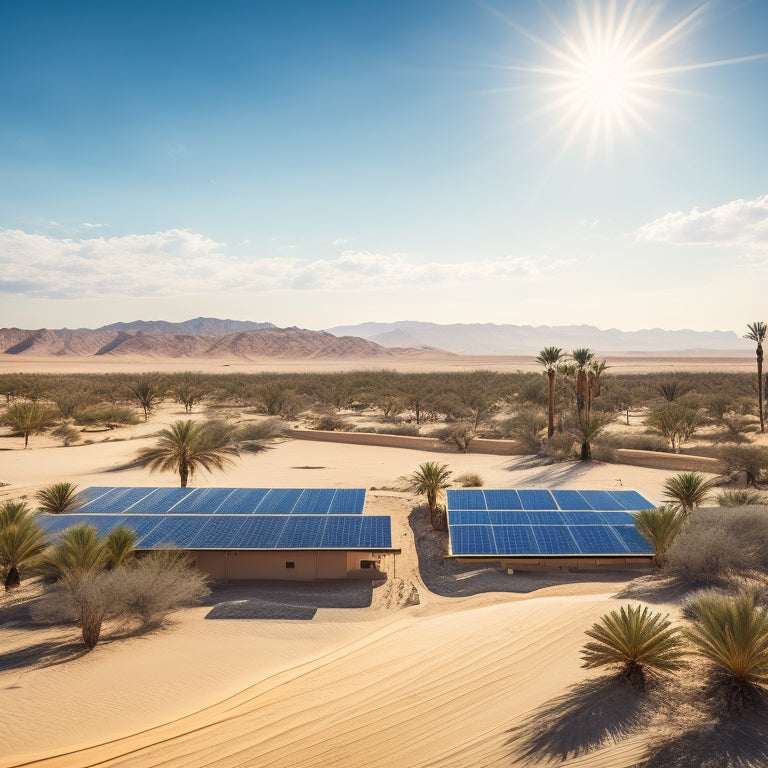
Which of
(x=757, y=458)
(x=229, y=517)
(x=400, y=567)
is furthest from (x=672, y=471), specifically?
(x=229, y=517)

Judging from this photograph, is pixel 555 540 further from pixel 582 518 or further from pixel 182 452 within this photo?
pixel 182 452

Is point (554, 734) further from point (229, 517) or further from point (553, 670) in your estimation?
point (229, 517)

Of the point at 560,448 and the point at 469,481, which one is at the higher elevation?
the point at 560,448

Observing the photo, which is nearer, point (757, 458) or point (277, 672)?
point (277, 672)

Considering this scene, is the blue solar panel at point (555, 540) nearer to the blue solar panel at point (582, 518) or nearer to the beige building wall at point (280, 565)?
the blue solar panel at point (582, 518)

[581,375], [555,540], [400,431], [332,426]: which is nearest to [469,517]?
[555,540]

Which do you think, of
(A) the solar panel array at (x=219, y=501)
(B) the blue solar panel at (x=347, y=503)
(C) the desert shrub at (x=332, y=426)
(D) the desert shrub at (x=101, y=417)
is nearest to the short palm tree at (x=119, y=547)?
(A) the solar panel array at (x=219, y=501)
